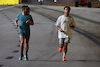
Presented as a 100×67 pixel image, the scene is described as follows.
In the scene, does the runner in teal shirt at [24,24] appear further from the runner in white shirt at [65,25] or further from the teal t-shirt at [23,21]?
the runner in white shirt at [65,25]

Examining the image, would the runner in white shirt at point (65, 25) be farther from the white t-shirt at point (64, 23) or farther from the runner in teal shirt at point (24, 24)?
the runner in teal shirt at point (24, 24)

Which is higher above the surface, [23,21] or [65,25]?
[23,21]

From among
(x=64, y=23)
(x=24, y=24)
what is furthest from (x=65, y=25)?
(x=24, y=24)

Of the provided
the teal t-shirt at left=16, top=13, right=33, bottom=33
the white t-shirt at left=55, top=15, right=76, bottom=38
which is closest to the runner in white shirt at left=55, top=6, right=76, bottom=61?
the white t-shirt at left=55, top=15, right=76, bottom=38

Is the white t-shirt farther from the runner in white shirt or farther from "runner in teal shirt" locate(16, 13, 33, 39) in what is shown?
"runner in teal shirt" locate(16, 13, 33, 39)

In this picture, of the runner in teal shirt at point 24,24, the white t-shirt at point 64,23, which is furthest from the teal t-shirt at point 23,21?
the white t-shirt at point 64,23

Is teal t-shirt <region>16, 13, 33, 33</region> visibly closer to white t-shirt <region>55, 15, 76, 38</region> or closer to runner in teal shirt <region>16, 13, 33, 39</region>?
runner in teal shirt <region>16, 13, 33, 39</region>

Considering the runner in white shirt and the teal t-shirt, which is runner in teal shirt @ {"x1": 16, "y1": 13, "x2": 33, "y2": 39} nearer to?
the teal t-shirt

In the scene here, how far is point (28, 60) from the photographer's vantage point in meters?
6.21

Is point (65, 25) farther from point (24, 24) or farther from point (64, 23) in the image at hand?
point (24, 24)

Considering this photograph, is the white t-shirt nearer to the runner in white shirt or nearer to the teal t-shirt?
the runner in white shirt

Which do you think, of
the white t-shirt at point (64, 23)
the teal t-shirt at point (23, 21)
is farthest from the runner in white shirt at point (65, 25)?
the teal t-shirt at point (23, 21)

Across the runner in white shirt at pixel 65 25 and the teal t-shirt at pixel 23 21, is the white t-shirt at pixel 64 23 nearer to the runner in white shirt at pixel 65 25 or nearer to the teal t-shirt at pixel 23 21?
the runner in white shirt at pixel 65 25

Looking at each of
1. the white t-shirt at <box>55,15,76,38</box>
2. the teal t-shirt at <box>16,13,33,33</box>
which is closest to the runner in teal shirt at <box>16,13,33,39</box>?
the teal t-shirt at <box>16,13,33,33</box>
